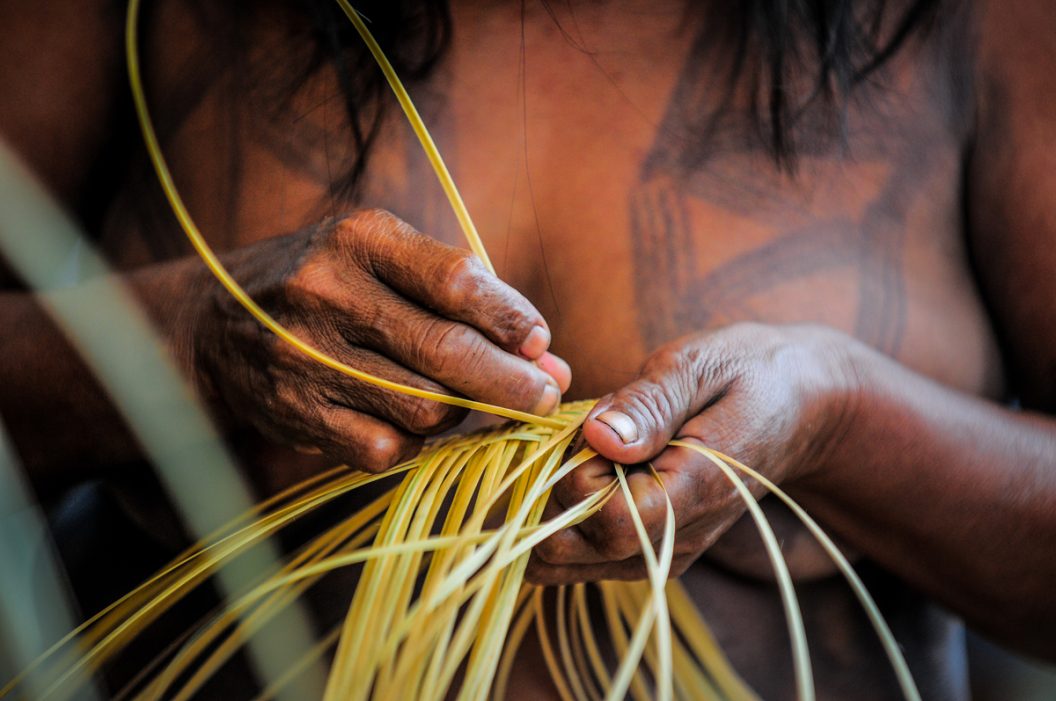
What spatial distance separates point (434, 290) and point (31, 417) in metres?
0.43

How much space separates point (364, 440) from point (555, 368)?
16 centimetres

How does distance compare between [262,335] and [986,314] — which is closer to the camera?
[262,335]

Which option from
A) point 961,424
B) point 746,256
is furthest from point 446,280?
point 961,424

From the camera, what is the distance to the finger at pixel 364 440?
24.3 inches

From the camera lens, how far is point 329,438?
25.1 inches

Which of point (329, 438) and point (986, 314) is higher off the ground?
point (329, 438)

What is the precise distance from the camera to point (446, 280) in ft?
1.90

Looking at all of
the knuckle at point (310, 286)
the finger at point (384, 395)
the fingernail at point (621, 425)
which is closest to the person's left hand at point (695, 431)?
the fingernail at point (621, 425)

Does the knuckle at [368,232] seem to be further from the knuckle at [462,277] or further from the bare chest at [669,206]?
the bare chest at [669,206]

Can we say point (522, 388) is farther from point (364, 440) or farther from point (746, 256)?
point (746, 256)

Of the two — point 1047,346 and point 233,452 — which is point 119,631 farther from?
point 1047,346

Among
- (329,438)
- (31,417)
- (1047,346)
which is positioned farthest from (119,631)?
(1047,346)

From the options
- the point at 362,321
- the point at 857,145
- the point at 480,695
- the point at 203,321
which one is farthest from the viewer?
the point at 857,145

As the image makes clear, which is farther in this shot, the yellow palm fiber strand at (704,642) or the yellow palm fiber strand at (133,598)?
the yellow palm fiber strand at (704,642)
